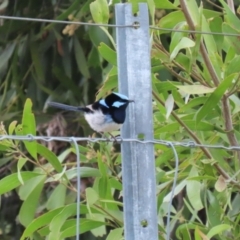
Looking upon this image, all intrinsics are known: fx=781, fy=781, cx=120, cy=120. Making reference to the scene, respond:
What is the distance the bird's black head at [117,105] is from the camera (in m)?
1.43

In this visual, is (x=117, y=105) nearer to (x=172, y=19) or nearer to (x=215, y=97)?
(x=215, y=97)

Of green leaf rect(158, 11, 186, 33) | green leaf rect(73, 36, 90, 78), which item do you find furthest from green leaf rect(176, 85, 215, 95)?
green leaf rect(73, 36, 90, 78)

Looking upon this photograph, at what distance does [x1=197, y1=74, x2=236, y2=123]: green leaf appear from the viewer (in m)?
1.72

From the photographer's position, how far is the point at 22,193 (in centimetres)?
209

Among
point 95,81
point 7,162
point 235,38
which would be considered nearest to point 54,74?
point 95,81

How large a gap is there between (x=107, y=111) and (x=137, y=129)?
1.21ft

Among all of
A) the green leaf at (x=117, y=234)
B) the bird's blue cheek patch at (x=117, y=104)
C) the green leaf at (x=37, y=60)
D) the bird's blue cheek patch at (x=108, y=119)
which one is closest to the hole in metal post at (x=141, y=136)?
the bird's blue cheek patch at (x=117, y=104)

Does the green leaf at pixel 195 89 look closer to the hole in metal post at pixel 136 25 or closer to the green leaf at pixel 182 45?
the green leaf at pixel 182 45

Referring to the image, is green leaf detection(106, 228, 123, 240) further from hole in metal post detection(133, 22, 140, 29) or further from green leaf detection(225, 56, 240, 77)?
hole in metal post detection(133, 22, 140, 29)

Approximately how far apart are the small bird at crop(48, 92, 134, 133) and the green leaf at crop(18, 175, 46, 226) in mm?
235

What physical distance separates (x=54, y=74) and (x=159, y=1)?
177 cm

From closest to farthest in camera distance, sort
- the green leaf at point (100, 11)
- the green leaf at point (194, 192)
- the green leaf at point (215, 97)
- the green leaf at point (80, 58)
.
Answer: the green leaf at point (215, 97) → the green leaf at point (100, 11) → the green leaf at point (194, 192) → the green leaf at point (80, 58)

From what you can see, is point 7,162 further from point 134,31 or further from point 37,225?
point 134,31

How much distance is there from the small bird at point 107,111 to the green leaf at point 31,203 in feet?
0.77
